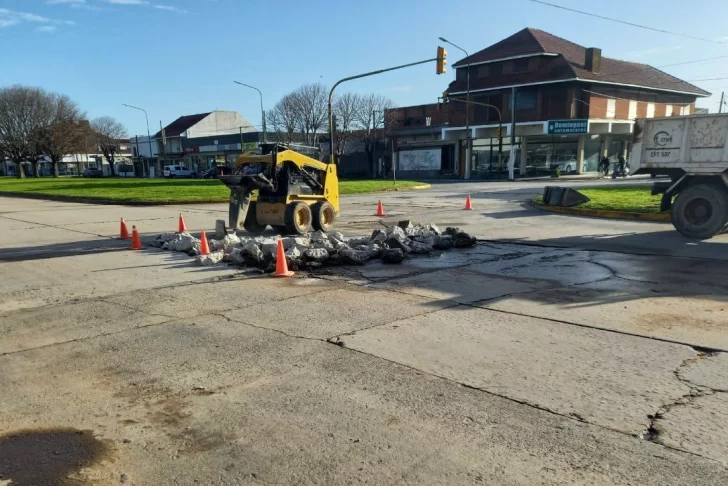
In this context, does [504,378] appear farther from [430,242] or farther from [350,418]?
[430,242]

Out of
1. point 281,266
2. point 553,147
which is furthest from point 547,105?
point 281,266

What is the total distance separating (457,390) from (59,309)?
18.3 ft

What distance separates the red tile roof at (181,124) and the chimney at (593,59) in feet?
204

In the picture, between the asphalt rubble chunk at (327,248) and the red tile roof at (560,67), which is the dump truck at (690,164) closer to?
the asphalt rubble chunk at (327,248)

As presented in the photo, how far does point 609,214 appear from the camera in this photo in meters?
16.5

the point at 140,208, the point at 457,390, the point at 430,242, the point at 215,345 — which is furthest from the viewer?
the point at 140,208

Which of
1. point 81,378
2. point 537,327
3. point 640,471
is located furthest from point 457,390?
point 81,378

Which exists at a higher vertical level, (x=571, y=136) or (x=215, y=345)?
(x=571, y=136)

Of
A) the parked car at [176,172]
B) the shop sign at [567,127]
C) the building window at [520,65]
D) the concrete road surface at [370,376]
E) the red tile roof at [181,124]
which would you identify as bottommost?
the concrete road surface at [370,376]

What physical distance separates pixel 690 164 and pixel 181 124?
9086 centimetres

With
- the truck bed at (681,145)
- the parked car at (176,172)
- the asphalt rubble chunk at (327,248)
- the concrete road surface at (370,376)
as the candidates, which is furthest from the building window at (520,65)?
the concrete road surface at (370,376)

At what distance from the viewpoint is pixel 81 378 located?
4.57 metres

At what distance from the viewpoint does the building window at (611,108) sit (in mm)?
50156

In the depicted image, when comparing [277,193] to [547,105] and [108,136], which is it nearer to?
[547,105]
